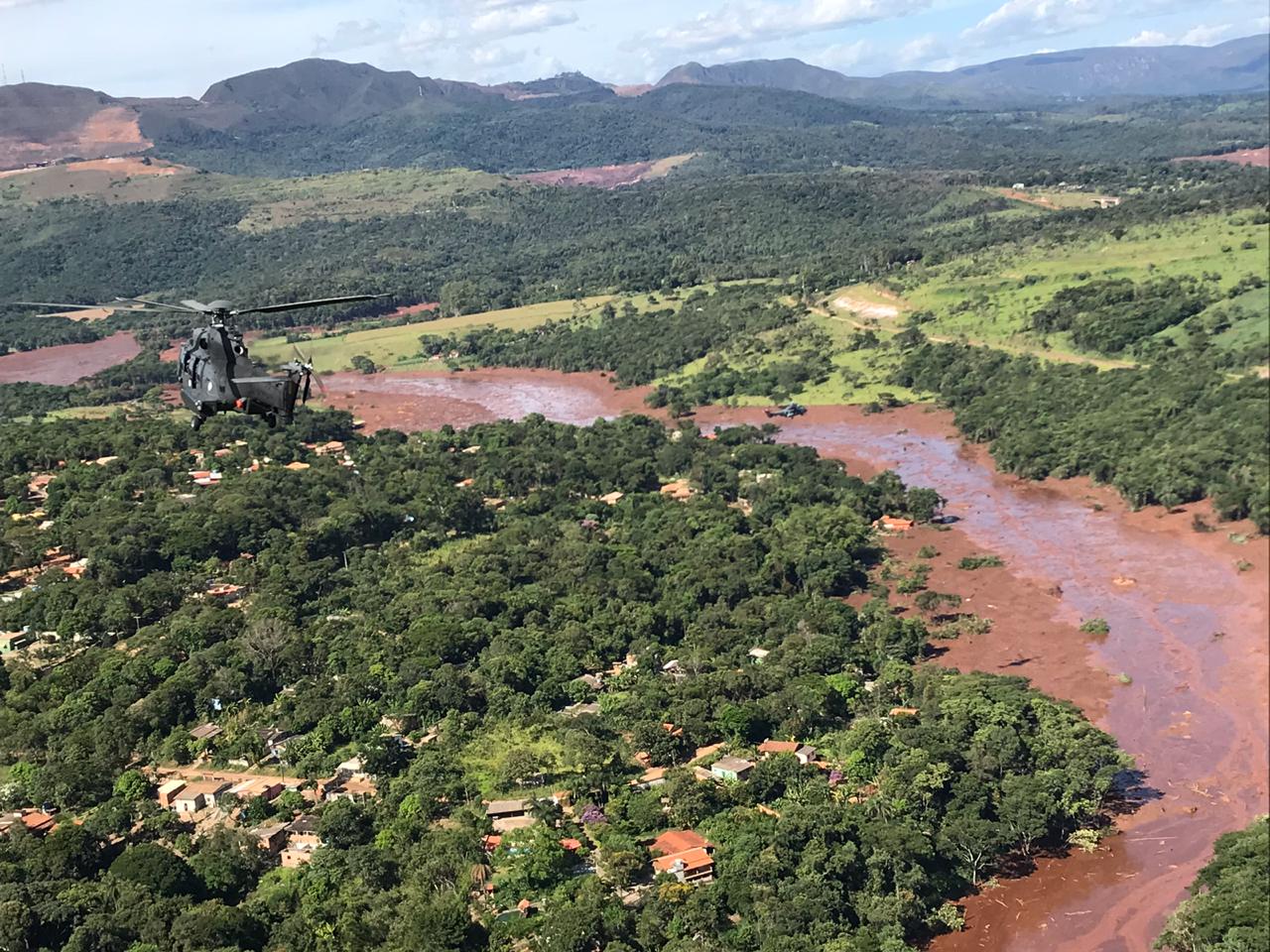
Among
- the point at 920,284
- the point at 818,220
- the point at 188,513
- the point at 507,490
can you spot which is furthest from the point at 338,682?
the point at 818,220

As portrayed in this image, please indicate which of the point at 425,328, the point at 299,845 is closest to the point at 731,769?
the point at 299,845

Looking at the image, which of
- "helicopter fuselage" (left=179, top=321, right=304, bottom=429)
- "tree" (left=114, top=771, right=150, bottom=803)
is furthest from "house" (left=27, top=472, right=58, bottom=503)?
"helicopter fuselage" (left=179, top=321, right=304, bottom=429)

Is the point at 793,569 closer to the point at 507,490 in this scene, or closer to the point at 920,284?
the point at 507,490

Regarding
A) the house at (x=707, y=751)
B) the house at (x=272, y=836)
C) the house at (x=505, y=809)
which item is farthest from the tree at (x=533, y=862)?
the house at (x=707, y=751)

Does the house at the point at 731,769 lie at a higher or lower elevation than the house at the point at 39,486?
lower

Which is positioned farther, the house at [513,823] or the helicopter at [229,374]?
the house at [513,823]

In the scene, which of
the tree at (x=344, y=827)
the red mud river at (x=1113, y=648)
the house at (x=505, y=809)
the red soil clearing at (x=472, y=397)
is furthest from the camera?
the red soil clearing at (x=472, y=397)

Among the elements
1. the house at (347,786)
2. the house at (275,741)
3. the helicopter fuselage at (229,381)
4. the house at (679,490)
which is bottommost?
the house at (347,786)

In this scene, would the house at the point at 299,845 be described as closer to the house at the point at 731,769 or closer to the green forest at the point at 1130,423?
the house at the point at 731,769
